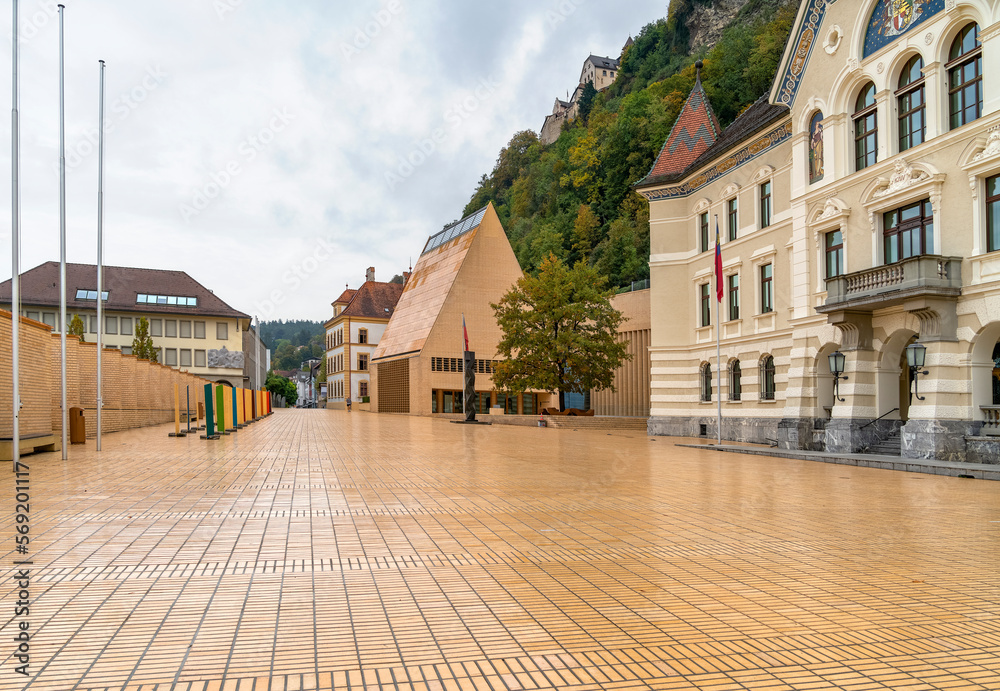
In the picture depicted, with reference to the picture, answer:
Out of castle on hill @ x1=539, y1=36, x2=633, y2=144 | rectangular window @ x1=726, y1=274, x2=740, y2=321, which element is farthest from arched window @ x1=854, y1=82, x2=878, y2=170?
castle on hill @ x1=539, y1=36, x2=633, y2=144

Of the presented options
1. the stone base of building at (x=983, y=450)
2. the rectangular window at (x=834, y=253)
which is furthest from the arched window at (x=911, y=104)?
the stone base of building at (x=983, y=450)

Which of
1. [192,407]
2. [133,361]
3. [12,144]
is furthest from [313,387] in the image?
[12,144]

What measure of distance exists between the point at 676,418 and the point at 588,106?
300 ft

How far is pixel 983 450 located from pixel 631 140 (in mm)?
53808

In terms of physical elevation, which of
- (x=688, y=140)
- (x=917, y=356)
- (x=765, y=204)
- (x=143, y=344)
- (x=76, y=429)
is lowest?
(x=76, y=429)

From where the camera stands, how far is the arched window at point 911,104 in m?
19.0

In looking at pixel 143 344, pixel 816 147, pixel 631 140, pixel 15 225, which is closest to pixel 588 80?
pixel 631 140

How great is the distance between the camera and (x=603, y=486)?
11.9m

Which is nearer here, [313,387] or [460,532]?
[460,532]

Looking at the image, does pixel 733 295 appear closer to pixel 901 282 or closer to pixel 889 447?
pixel 889 447

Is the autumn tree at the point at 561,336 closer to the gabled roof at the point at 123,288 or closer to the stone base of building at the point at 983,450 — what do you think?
the stone base of building at the point at 983,450

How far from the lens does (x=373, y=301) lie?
98.2 meters

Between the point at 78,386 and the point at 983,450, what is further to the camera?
the point at 78,386

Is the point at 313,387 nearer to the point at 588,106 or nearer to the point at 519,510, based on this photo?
the point at 588,106
